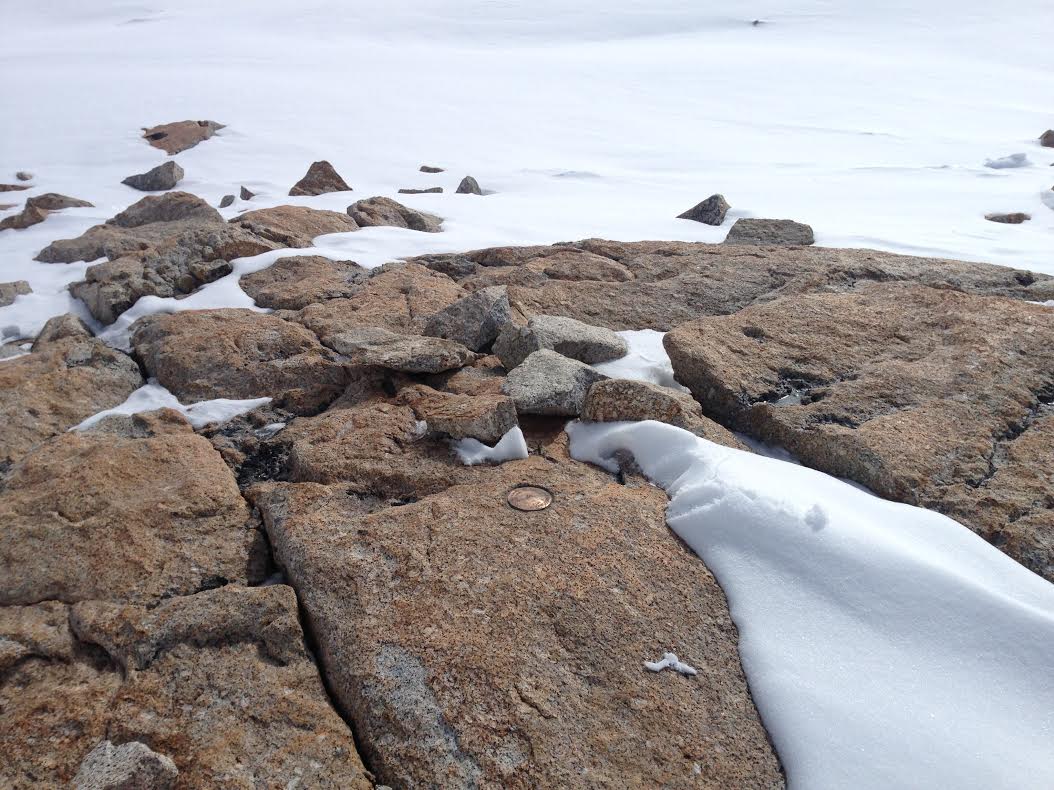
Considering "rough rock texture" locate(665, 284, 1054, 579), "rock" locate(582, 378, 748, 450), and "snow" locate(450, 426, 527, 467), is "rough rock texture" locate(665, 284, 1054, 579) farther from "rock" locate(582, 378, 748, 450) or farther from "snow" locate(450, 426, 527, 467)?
"snow" locate(450, 426, 527, 467)

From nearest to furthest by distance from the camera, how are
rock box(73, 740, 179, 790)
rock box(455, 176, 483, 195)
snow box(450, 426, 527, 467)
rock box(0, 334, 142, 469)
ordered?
rock box(73, 740, 179, 790), snow box(450, 426, 527, 467), rock box(0, 334, 142, 469), rock box(455, 176, 483, 195)

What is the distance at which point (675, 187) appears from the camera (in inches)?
380

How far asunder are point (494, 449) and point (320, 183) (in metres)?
6.60

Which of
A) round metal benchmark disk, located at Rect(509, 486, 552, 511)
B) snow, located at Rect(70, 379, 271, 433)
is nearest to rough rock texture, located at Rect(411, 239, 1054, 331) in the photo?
snow, located at Rect(70, 379, 271, 433)

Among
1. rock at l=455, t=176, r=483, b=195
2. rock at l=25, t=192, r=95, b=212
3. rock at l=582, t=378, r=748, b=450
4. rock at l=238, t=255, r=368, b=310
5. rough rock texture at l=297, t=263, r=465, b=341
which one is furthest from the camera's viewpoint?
rock at l=455, t=176, r=483, b=195

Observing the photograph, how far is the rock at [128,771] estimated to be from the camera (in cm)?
165

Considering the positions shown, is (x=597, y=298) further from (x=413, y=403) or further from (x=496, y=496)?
(x=496, y=496)

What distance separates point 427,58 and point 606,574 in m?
22.4

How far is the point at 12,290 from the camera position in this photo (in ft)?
16.5

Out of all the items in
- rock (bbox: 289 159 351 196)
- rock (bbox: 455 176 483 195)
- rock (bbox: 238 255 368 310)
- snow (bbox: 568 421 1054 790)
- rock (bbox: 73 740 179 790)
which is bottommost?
rock (bbox: 455 176 483 195)

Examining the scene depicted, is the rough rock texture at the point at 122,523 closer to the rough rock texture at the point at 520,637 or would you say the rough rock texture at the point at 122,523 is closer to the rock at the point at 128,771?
the rough rock texture at the point at 520,637

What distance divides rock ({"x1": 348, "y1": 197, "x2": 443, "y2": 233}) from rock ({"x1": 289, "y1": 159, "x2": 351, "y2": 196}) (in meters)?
1.86

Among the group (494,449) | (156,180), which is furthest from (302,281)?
(156,180)

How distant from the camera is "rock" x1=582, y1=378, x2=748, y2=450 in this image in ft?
9.55
